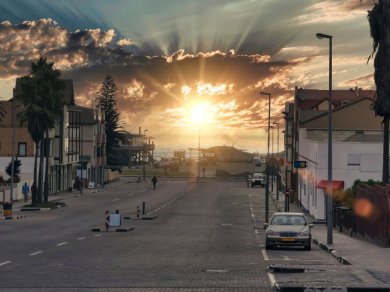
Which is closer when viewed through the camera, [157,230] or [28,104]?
[157,230]

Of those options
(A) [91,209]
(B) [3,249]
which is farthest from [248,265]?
(A) [91,209]

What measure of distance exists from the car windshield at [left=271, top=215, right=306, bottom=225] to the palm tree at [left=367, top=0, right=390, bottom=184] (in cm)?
1475

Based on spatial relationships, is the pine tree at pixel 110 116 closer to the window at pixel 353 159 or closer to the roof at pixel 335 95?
the roof at pixel 335 95

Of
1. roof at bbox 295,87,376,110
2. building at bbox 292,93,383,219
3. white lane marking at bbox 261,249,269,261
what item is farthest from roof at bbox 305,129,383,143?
white lane marking at bbox 261,249,269,261

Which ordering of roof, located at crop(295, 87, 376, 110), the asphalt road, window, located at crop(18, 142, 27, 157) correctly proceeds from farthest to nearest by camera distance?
roof, located at crop(295, 87, 376, 110) < window, located at crop(18, 142, 27, 157) < the asphalt road

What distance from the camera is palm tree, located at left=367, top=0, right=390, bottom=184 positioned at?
49.5 metres

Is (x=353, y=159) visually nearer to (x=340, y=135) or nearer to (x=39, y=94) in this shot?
(x=340, y=135)

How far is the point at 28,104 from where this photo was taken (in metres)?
78.1

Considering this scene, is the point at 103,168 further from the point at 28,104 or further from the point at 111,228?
the point at 111,228

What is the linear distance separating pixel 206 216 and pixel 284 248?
29.1 m

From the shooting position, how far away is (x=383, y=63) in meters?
49.7

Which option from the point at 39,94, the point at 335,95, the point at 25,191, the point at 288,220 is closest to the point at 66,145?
the point at 25,191

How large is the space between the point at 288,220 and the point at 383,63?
17.2m

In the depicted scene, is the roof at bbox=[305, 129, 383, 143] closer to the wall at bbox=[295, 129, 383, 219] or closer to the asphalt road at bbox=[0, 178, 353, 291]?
the wall at bbox=[295, 129, 383, 219]
